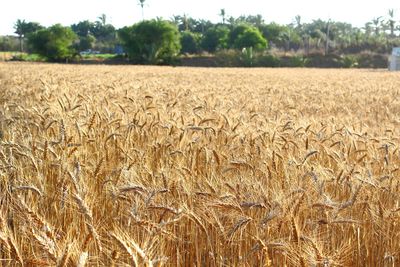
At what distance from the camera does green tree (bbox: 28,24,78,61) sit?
6775 centimetres

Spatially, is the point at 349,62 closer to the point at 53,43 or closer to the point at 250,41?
the point at 250,41

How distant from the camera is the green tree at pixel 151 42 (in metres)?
65.9

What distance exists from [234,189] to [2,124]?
3064 mm

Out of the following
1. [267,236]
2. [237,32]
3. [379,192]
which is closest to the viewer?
[267,236]

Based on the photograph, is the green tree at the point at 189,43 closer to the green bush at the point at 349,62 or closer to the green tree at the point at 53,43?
the green tree at the point at 53,43

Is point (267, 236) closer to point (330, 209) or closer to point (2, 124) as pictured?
point (330, 209)

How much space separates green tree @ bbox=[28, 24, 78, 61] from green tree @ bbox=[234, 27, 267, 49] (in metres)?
25.2

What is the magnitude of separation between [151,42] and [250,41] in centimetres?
1966

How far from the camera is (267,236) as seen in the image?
2.46 meters

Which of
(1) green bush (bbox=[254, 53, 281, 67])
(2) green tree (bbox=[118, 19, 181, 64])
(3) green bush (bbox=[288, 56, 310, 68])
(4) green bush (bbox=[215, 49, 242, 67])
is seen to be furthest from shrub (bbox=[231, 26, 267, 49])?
(2) green tree (bbox=[118, 19, 181, 64])

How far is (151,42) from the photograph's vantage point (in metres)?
67.5

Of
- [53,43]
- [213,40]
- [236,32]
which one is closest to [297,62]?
[213,40]

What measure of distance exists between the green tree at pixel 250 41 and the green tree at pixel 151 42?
1452 cm

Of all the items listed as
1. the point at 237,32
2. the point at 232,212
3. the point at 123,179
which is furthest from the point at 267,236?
the point at 237,32
